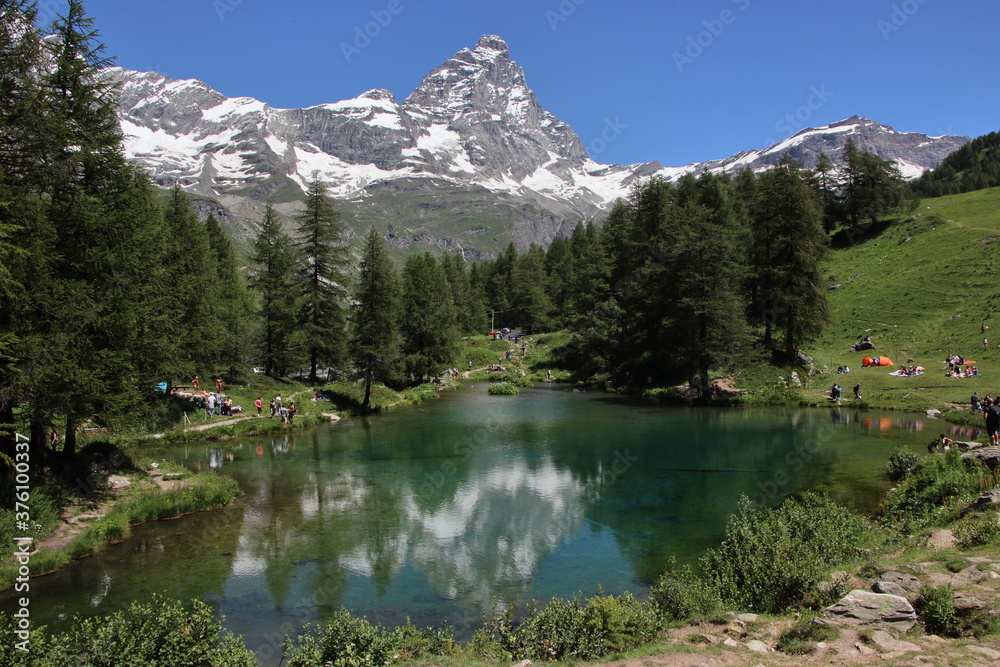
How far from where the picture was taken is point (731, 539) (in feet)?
44.6

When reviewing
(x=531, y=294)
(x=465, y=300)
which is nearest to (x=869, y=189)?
(x=531, y=294)

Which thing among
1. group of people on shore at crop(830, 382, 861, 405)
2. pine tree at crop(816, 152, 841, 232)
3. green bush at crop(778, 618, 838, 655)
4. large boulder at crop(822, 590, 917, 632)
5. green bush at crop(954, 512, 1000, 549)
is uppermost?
pine tree at crop(816, 152, 841, 232)

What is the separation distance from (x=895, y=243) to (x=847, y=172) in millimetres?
17774

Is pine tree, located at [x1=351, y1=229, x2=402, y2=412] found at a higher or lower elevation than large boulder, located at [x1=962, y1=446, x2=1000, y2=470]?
higher

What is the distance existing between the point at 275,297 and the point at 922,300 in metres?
61.6

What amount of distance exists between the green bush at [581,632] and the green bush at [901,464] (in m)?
15.8

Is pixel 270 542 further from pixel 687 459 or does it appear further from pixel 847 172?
pixel 847 172

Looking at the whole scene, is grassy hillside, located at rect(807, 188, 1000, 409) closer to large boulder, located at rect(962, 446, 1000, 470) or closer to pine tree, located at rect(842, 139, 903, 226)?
pine tree, located at rect(842, 139, 903, 226)

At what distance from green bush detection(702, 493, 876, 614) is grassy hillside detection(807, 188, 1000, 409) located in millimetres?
26109

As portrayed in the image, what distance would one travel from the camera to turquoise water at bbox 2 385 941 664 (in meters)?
14.2

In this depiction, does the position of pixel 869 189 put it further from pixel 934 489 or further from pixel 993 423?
→ pixel 934 489

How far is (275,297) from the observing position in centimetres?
5044

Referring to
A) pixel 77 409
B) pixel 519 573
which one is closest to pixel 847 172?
pixel 519 573

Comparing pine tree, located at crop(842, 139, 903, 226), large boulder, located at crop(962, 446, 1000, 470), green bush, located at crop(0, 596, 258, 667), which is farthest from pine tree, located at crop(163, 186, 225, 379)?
pine tree, located at crop(842, 139, 903, 226)
